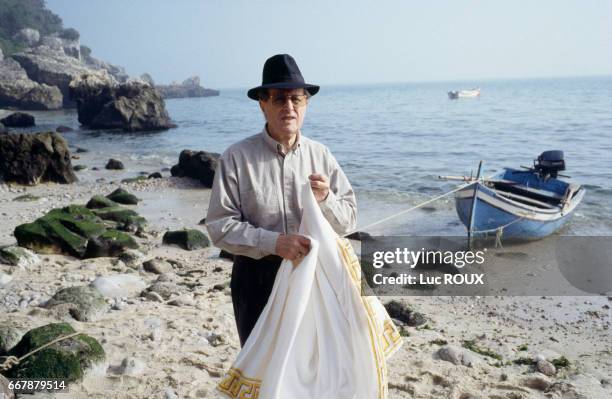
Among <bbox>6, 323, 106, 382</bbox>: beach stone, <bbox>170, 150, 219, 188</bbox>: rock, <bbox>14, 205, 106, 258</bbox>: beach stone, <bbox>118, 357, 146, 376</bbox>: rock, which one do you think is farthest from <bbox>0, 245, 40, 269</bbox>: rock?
<bbox>170, 150, 219, 188</bbox>: rock

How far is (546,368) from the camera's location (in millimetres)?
5215

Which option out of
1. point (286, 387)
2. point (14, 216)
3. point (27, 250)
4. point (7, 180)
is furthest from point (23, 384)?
point (7, 180)

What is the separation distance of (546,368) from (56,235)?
7.31 metres

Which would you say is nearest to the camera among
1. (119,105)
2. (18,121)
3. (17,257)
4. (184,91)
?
(17,257)

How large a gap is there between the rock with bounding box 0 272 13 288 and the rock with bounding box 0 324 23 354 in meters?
2.11

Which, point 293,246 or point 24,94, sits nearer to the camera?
point 293,246

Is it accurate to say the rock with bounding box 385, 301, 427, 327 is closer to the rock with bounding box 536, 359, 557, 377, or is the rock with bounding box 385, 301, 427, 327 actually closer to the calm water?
the rock with bounding box 536, 359, 557, 377

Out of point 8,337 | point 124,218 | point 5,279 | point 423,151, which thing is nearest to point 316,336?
point 8,337

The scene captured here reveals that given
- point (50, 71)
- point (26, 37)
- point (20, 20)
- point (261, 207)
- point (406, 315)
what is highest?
point (20, 20)

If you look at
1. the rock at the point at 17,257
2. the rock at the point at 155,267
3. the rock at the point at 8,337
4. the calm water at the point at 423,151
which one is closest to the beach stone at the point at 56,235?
the rock at the point at 17,257

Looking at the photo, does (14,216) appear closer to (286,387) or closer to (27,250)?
(27,250)

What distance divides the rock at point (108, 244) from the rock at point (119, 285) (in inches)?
63.9

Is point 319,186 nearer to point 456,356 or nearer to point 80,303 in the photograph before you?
point 456,356

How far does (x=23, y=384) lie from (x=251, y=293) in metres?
2.24
